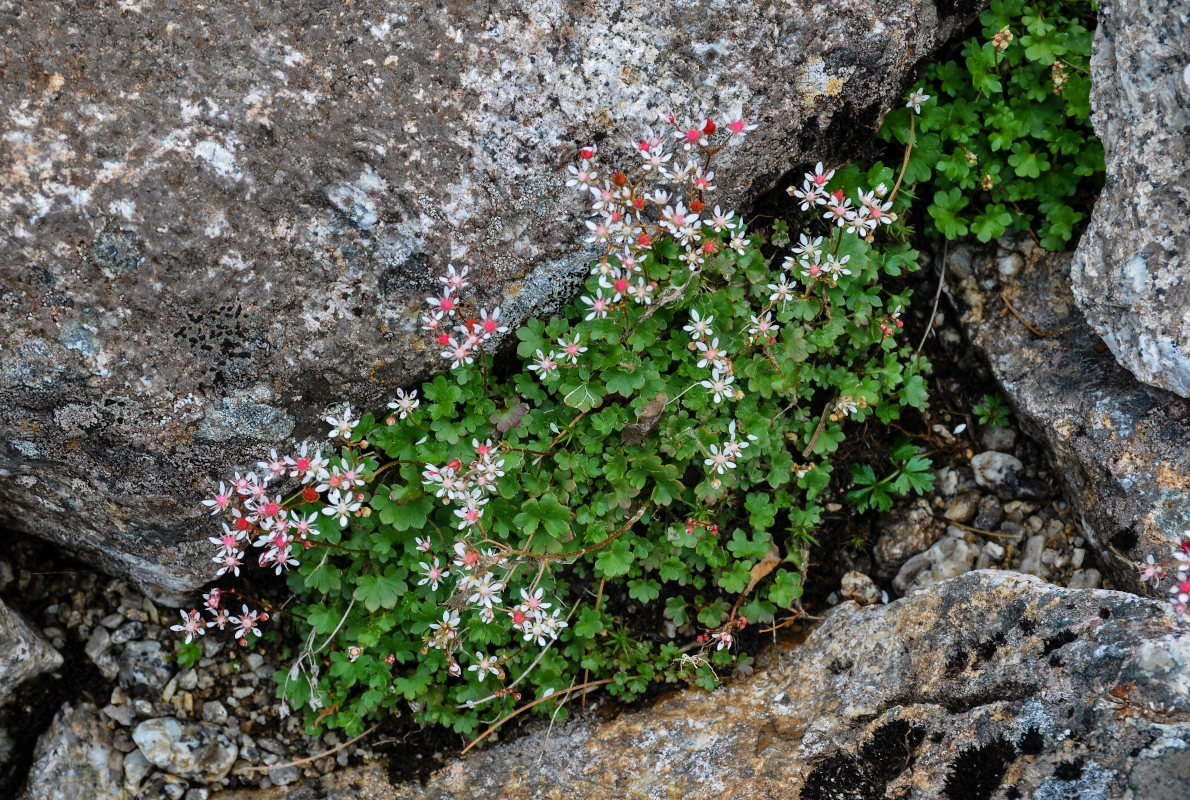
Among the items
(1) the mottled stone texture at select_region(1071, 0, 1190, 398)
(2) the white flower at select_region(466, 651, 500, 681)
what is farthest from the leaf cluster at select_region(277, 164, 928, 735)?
(1) the mottled stone texture at select_region(1071, 0, 1190, 398)

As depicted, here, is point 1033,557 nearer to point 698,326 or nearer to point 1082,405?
point 1082,405

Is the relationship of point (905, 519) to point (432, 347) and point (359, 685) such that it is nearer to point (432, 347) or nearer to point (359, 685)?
point (432, 347)

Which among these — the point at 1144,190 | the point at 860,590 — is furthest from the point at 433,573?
the point at 1144,190

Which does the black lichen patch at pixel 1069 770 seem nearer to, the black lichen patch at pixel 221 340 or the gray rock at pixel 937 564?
the gray rock at pixel 937 564

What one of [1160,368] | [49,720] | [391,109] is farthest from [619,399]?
[49,720]

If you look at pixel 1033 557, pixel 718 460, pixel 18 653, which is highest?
pixel 718 460

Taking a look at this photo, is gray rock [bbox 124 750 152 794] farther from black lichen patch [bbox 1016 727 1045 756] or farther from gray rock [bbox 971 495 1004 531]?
gray rock [bbox 971 495 1004 531]

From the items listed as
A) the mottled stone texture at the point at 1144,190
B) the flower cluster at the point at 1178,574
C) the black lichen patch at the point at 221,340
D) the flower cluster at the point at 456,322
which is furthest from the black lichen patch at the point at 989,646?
the black lichen patch at the point at 221,340
